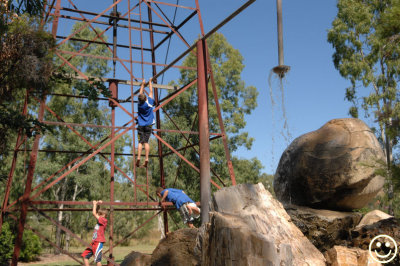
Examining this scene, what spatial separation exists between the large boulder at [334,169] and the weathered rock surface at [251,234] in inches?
236

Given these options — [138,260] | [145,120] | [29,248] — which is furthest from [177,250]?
[29,248]

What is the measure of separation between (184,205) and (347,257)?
3.74 metres

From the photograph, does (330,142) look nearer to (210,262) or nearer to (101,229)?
(101,229)

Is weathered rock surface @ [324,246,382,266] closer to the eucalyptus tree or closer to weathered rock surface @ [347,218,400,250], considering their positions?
weathered rock surface @ [347,218,400,250]

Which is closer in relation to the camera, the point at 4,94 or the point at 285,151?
the point at 4,94

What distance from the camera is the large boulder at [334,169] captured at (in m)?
10.1

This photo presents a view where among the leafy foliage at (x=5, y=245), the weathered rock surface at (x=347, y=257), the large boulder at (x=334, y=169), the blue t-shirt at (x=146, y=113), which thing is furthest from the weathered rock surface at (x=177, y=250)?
the leafy foliage at (x=5, y=245)

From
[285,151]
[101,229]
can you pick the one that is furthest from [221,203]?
[285,151]

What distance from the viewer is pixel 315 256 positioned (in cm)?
412

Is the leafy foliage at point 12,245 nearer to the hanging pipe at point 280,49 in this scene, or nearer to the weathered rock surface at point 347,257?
the weathered rock surface at point 347,257

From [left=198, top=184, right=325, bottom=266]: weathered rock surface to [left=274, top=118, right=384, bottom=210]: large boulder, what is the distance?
236 inches

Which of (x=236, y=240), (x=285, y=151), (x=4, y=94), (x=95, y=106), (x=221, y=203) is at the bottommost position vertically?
(x=236, y=240)

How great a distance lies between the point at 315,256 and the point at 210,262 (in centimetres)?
100

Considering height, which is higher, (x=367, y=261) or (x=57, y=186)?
(x=57, y=186)
